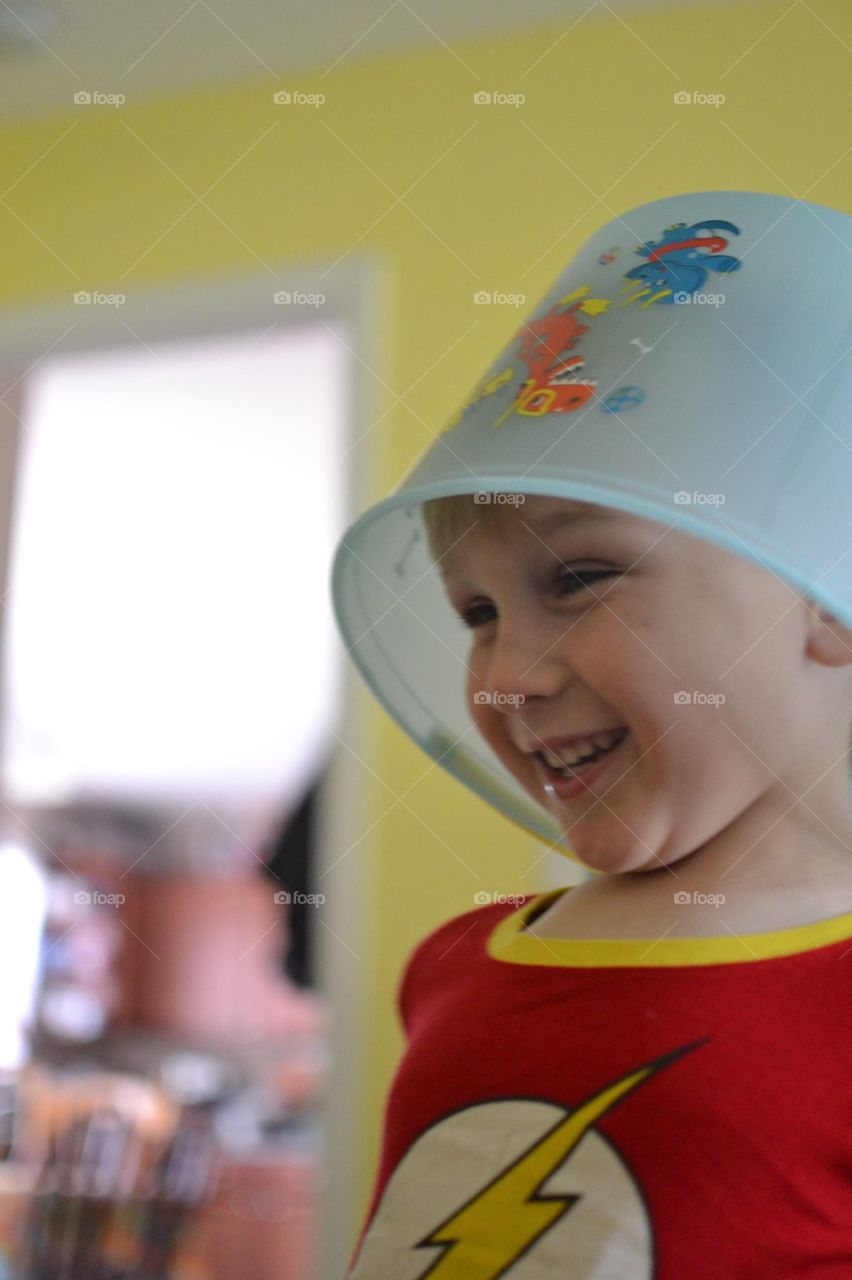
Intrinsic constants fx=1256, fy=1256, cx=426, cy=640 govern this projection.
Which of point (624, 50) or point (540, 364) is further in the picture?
point (624, 50)

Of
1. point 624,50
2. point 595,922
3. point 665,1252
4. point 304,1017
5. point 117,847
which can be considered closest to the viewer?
point 665,1252

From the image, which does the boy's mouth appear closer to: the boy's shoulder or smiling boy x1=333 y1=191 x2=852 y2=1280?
smiling boy x1=333 y1=191 x2=852 y2=1280

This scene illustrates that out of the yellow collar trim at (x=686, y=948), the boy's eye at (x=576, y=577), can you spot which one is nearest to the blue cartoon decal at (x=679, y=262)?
the boy's eye at (x=576, y=577)

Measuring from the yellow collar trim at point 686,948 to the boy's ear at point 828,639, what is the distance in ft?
0.34

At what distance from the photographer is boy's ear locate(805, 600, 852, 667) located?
0.49 metres

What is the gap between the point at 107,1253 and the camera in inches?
78.6

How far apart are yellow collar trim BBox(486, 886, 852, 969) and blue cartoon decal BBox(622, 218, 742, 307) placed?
0.26m

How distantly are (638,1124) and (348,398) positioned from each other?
0.81m

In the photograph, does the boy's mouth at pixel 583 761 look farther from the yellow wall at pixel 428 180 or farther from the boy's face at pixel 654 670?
the yellow wall at pixel 428 180

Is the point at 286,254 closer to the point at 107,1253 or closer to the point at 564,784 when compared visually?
the point at 564,784

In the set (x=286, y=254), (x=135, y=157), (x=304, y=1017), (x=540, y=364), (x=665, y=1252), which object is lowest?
(x=304, y=1017)

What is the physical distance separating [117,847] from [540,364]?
13.2 feet

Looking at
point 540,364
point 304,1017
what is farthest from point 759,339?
point 304,1017

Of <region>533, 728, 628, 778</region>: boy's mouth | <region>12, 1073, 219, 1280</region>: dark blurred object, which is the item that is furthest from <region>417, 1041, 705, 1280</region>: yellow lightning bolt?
<region>12, 1073, 219, 1280</region>: dark blurred object
